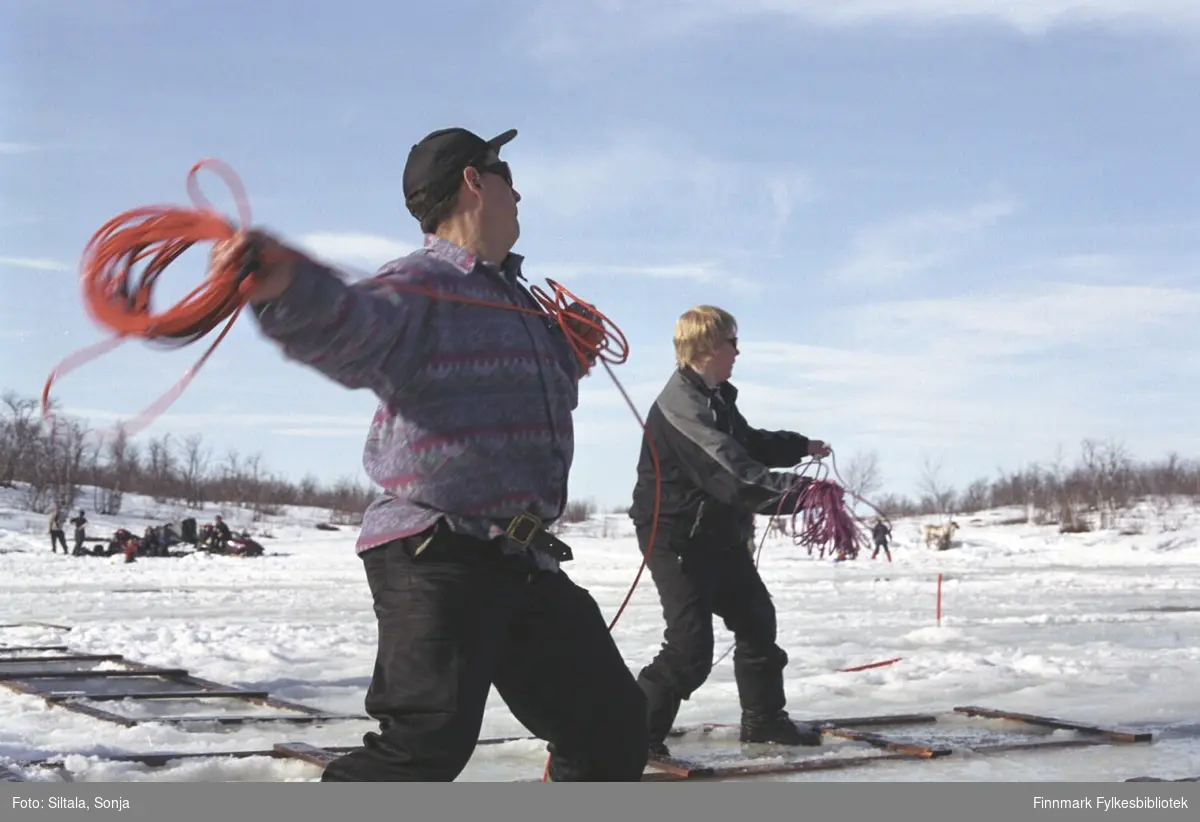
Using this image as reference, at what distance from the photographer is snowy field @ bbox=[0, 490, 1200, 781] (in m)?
5.14

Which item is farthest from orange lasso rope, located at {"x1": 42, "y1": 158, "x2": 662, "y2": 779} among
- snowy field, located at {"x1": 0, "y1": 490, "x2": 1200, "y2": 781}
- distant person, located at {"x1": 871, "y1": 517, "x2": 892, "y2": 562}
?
distant person, located at {"x1": 871, "y1": 517, "x2": 892, "y2": 562}

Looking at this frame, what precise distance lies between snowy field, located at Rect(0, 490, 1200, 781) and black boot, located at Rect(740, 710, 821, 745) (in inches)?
10.7

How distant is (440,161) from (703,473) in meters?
2.17

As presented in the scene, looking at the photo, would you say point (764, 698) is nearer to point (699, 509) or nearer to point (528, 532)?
point (699, 509)

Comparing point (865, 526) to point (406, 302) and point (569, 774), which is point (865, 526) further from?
point (406, 302)

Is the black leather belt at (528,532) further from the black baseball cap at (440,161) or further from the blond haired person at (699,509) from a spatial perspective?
the blond haired person at (699,509)

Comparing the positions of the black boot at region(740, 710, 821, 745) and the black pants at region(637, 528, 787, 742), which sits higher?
the black pants at region(637, 528, 787, 742)

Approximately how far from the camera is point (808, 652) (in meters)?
9.23

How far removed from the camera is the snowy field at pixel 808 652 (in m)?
5.14

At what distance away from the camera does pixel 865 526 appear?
5496 millimetres

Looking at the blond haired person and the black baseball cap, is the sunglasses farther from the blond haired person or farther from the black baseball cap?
the blond haired person

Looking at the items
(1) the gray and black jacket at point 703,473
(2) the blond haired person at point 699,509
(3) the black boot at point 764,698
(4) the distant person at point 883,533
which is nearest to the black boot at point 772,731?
(3) the black boot at point 764,698
